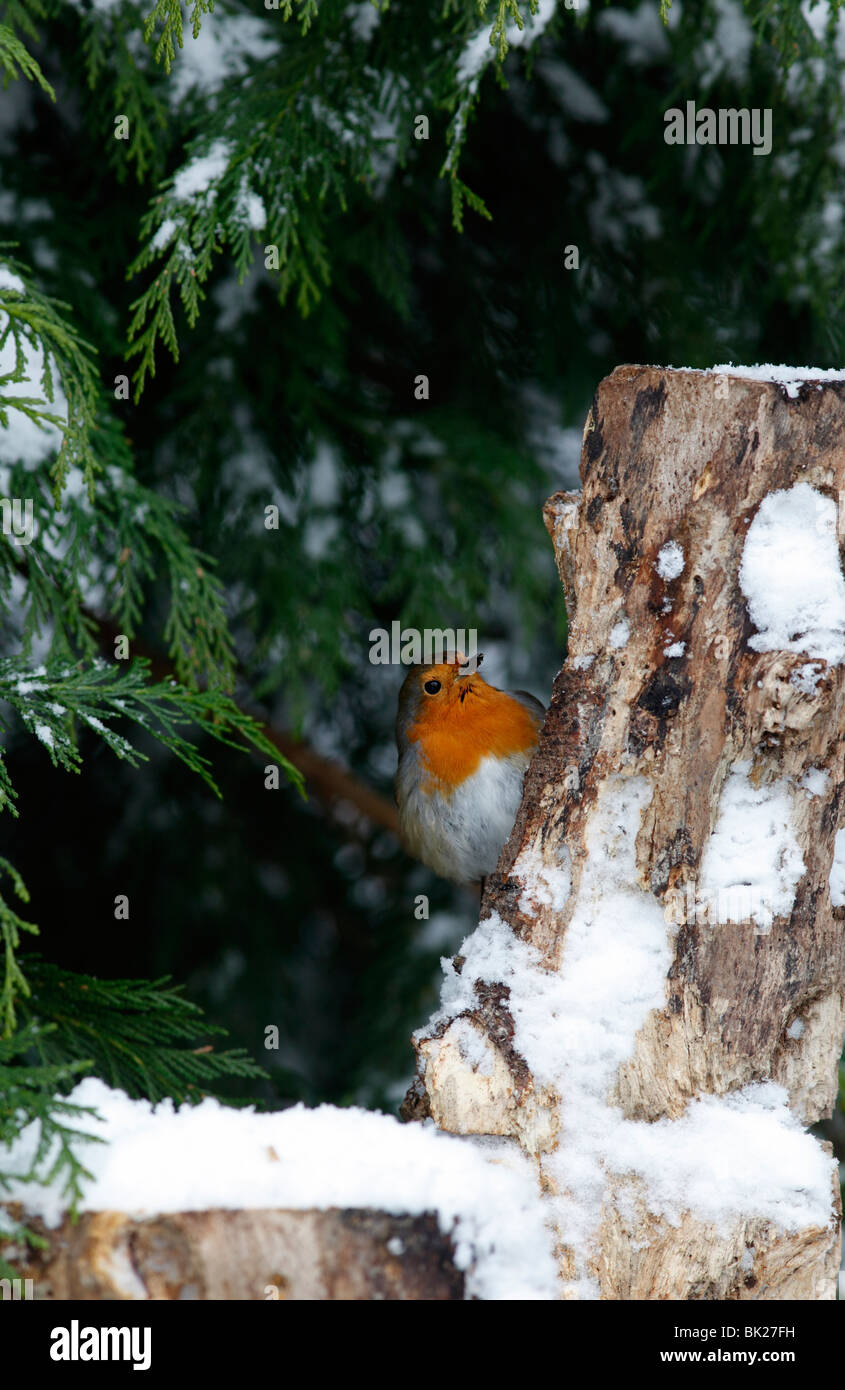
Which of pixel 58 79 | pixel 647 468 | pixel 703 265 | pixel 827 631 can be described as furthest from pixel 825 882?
pixel 58 79

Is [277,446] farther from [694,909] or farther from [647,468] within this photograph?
[694,909]

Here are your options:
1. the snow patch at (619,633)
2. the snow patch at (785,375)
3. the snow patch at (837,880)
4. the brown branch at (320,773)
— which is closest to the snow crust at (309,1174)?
the snow patch at (837,880)

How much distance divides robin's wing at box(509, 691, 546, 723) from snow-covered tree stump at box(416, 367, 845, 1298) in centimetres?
100

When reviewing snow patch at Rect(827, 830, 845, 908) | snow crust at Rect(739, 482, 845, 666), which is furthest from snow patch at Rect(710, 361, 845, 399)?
snow patch at Rect(827, 830, 845, 908)

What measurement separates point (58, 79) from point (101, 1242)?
2.67 m

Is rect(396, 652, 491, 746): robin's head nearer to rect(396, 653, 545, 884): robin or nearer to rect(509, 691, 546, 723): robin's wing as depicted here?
rect(396, 653, 545, 884): robin

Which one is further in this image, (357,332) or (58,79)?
(357,332)

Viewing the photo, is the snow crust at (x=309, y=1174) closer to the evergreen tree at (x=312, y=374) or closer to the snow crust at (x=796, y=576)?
the evergreen tree at (x=312, y=374)

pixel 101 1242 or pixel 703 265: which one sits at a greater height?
pixel 703 265

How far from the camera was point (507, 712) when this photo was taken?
2.82 m

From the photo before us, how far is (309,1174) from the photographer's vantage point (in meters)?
1.58

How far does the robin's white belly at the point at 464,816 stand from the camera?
110 inches

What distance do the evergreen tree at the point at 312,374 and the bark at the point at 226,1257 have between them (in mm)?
653

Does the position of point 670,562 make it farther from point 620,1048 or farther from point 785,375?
point 620,1048
